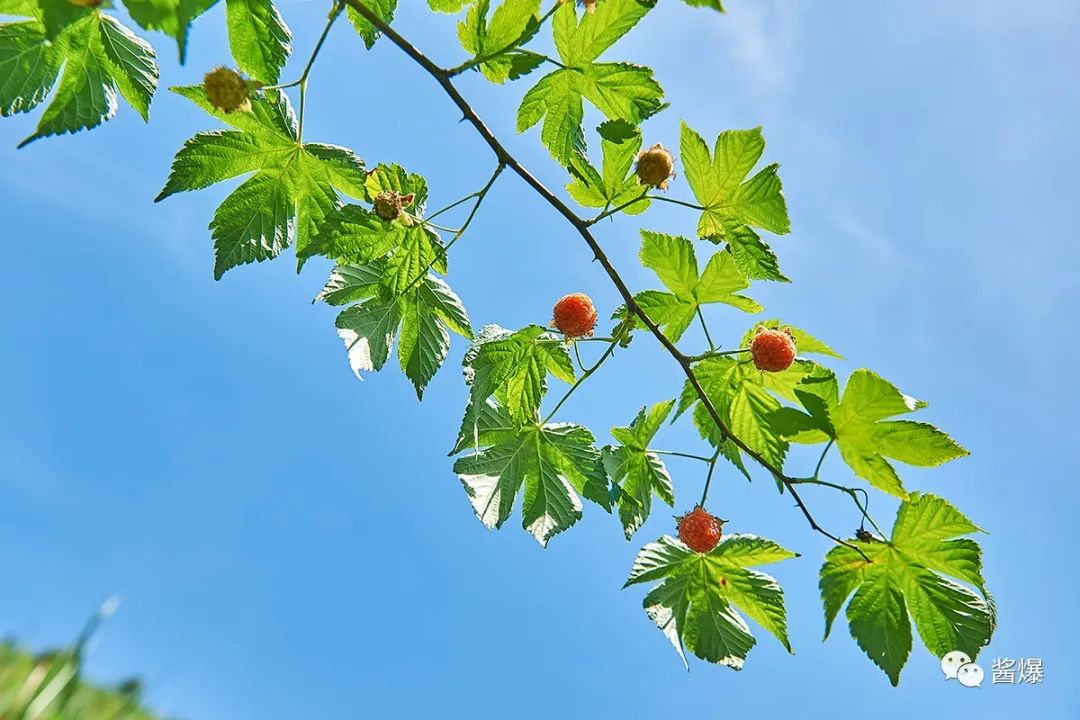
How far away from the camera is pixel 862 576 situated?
6.96 feet

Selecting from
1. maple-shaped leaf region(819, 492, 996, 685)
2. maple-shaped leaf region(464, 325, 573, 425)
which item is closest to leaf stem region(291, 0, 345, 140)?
maple-shaped leaf region(464, 325, 573, 425)

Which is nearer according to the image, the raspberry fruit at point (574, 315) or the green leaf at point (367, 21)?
the green leaf at point (367, 21)

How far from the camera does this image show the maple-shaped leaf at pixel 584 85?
6.55ft

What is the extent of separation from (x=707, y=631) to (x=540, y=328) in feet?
3.20

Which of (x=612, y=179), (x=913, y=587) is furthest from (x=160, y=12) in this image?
(x=913, y=587)

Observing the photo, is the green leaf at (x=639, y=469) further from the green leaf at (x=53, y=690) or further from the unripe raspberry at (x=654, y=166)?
the green leaf at (x=53, y=690)

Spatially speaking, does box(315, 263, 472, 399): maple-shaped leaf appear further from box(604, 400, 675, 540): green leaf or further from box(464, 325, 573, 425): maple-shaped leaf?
box(604, 400, 675, 540): green leaf

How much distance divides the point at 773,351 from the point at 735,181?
460 mm

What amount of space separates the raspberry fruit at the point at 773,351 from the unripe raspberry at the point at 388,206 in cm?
100

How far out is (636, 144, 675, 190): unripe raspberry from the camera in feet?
7.05

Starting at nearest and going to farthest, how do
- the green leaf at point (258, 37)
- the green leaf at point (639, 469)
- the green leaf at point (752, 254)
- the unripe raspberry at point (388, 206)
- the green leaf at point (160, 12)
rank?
→ the green leaf at point (160, 12)
the green leaf at point (258, 37)
the unripe raspberry at point (388, 206)
the green leaf at point (752, 254)
the green leaf at point (639, 469)

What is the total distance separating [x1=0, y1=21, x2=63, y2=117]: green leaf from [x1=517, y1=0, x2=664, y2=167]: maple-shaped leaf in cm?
114

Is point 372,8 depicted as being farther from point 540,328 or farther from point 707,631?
point 707,631

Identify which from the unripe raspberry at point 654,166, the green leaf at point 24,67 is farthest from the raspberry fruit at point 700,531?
the green leaf at point 24,67
